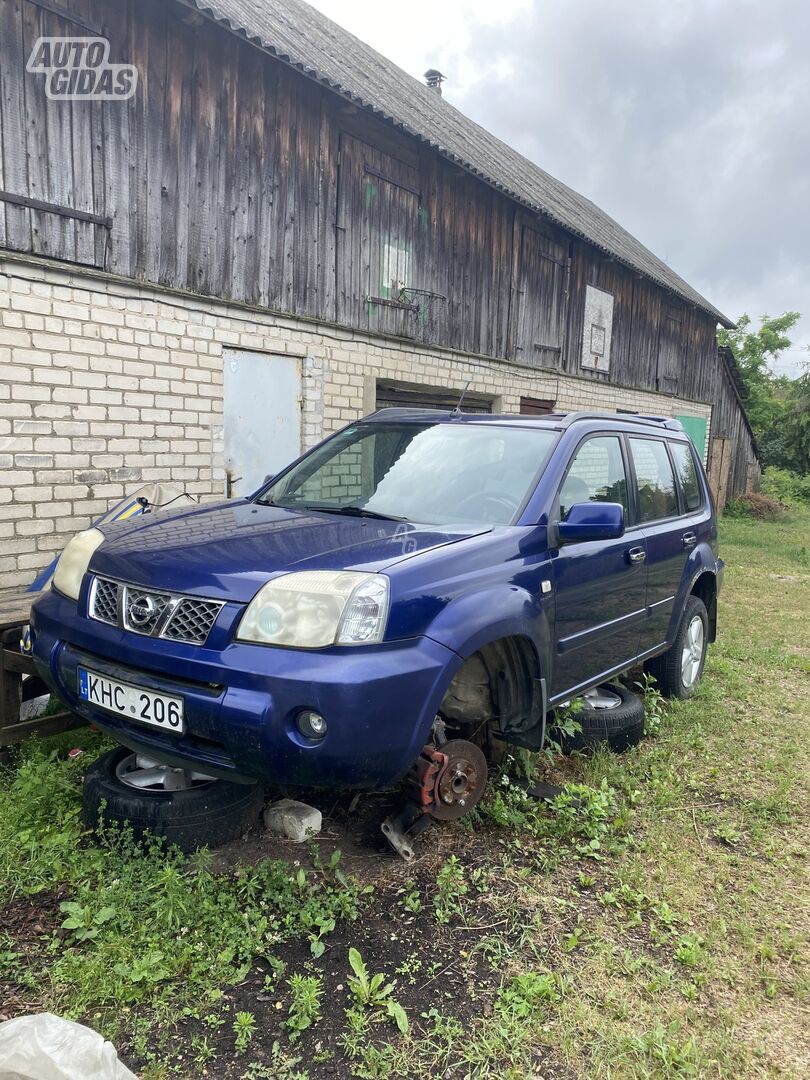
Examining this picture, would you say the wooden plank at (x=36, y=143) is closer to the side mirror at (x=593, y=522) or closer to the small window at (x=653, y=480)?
the small window at (x=653, y=480)

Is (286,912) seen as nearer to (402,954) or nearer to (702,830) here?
(402,954)

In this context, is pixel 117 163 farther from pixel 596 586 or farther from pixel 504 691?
pixel 504 691

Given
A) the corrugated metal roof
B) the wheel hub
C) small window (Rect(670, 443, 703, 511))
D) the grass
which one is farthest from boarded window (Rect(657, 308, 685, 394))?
the wheel hub

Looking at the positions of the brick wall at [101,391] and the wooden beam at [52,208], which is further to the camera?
the brick wall at [101,391]

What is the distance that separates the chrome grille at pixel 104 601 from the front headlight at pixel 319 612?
663mm

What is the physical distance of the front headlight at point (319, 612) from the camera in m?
2.42

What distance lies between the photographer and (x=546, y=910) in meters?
2.76

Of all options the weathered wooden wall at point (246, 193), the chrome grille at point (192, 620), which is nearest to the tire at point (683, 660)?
the chrome grille at point (192, 620)

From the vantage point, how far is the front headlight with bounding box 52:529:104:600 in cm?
311

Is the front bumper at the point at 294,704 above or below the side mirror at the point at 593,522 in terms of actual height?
below

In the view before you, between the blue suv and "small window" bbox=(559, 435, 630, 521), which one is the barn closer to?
the blue suv

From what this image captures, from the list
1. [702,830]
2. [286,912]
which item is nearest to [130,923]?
[286,912]

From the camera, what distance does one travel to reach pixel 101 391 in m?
6.48

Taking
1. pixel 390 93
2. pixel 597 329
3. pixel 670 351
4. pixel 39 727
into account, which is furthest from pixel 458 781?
pixel 670 351
